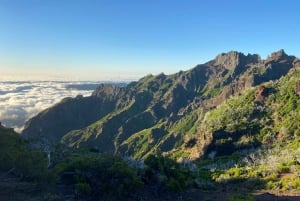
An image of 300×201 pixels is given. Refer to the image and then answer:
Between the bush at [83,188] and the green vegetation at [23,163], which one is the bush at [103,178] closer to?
the bush at [83,188]

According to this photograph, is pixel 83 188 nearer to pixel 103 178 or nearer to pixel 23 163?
pixel 103 178

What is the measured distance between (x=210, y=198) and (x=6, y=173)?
25.2 metres

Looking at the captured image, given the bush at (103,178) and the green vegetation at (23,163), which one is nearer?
the green vegetation at (23,163)

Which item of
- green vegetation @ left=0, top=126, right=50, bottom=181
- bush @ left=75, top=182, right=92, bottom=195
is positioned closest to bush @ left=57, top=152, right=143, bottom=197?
bush @ left=75, top=182, right=92, bottom=195

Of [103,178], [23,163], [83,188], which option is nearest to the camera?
[23,163]

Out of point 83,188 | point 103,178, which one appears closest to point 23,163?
point 83,188

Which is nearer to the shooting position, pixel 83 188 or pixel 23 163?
pixel 23 163

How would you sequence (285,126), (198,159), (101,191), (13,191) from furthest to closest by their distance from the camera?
(198,159) < (285,126) < (101,191) < (13,191)

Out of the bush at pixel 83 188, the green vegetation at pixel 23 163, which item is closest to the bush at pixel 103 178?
the bush at pixel 83 188

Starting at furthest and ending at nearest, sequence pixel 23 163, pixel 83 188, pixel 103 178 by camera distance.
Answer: pixel 103 178 < pixel 83 188 < pixel 23 163

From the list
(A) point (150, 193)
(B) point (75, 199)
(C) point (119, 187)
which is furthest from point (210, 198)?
(B) point (75, 199)

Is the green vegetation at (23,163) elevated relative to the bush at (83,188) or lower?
elevated

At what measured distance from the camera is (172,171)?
56.0 m

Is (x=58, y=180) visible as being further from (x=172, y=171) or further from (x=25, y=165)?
(x=172, y=171)
